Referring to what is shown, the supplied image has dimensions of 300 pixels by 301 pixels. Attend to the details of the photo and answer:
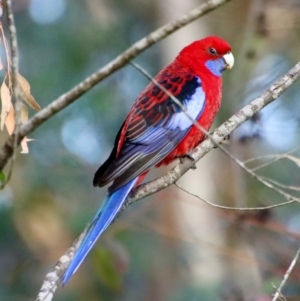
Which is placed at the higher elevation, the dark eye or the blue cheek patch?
the dark eye

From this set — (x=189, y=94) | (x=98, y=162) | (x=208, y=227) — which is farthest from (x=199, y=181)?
(x=189, y=94)

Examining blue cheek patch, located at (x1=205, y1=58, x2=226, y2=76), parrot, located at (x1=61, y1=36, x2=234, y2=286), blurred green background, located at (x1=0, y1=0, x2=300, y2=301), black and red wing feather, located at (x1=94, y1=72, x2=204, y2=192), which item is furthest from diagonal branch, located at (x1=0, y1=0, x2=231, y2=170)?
blurred green background, located at (x1=0, y1=0, x2=300, y2=301)

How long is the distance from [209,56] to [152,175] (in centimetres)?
350

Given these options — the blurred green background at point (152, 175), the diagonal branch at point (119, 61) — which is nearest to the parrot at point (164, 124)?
the diagonal branch at point (119, 61)

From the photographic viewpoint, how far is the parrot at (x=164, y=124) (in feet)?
10.8

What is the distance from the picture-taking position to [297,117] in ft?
16.1

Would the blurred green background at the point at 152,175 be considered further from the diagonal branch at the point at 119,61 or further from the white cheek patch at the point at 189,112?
the diagonal branch at the point at 119,61

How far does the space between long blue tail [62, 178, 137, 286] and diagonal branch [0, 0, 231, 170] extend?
0.96 metres

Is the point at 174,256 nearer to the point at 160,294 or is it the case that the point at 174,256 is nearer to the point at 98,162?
the point at 160,294

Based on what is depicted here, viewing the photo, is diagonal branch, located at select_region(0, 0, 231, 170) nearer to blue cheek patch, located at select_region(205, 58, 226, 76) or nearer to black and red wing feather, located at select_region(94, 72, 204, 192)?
black and red wing feather, located at select_region(94, 72, 204, 192)

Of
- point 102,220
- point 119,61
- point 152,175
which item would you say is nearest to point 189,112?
point 102,220

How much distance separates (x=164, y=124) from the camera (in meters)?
3.69

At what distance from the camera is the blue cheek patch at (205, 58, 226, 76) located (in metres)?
4.06

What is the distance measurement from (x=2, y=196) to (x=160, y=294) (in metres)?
2.02
